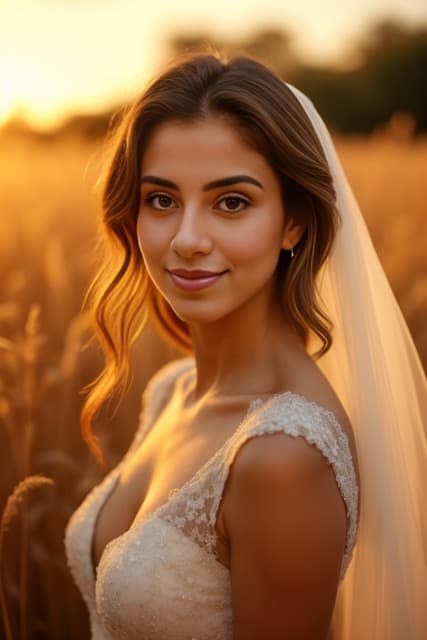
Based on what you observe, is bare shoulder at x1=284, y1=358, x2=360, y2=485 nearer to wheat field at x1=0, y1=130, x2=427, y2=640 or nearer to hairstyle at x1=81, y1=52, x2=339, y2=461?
hairstyle at x1=81, y1=52, x2=339, y2=461

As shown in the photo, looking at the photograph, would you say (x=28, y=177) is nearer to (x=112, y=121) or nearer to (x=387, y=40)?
(x=112, y=121)

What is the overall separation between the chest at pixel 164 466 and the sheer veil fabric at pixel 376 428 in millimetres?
352

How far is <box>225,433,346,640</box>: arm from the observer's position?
1.68 meters

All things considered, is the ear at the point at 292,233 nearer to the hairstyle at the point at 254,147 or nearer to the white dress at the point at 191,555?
the hairstyle at the point at 254,147

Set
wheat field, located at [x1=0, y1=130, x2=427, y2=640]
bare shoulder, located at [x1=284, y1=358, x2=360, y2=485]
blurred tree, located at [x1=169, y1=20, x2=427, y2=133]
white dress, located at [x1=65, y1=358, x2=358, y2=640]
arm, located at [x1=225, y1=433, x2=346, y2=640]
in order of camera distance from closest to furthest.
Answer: arm, located at [x1=225, y1=433, x2=346, y2=640], white dress, located at [x1=65, y1=358, x2=358, y2=640], bare shoulder, located at [x1=284, y1=358, x2=360, y2=485], wheat field, located at [x1=0, y1=130, x2=427, y2=640], blurred tree, located at [x1=169, y1=20, x2=427, y2=133]

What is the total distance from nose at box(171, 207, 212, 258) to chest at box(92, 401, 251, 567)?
415 millimetres

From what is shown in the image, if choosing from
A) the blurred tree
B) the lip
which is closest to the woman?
the lip

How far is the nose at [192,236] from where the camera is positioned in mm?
1870

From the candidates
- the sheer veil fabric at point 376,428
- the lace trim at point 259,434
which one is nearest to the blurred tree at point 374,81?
the sheer veil fabric at point 376,428

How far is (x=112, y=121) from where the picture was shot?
2.54 metres

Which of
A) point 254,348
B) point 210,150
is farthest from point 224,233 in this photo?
point 254,348

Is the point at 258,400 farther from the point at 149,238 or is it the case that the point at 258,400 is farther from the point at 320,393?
the point at 149,238

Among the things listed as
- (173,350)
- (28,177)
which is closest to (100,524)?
(173,350)

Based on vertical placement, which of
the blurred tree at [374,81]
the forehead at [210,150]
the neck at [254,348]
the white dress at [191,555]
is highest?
the blurred tree at [374,81]
